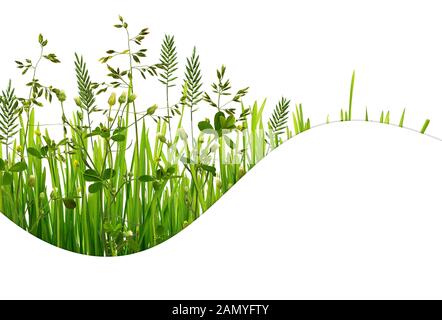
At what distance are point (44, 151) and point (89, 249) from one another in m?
0.45

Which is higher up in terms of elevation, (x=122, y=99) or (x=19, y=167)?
(x=122, y=99)

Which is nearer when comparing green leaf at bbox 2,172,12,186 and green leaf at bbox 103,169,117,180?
green leaf at bbox 103,169,117,180

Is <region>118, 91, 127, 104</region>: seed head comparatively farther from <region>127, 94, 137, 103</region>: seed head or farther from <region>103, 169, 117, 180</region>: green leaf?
<region>103, 169, 117, 180</region>: green leaf

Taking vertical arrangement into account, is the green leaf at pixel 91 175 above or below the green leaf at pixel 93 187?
above

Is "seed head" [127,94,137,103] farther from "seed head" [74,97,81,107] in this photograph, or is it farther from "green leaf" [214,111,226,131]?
"green leaf" [214,111,226,131]

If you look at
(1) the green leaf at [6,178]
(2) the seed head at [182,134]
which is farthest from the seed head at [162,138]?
(1) the green leaf at [6,178]

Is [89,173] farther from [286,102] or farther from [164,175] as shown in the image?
[286,102]

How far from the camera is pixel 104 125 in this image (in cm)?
320

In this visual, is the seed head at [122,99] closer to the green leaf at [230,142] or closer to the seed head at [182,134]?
A: the seed head at [182,134]

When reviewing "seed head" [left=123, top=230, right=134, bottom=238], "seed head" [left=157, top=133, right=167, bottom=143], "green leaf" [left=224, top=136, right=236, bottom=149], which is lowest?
"seed head" [left=123, top=230, right=134, bottom=238]

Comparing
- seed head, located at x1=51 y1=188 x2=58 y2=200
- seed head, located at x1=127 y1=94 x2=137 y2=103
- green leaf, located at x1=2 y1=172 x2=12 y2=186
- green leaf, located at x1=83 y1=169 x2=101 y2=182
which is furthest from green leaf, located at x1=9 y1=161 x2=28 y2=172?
seed head, located at x1=127 y1=94 x2=137 y2=103

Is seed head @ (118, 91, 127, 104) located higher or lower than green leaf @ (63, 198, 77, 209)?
higher

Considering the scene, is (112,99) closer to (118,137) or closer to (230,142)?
(118,137)

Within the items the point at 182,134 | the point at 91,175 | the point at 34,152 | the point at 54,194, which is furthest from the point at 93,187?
the point at 182,134
